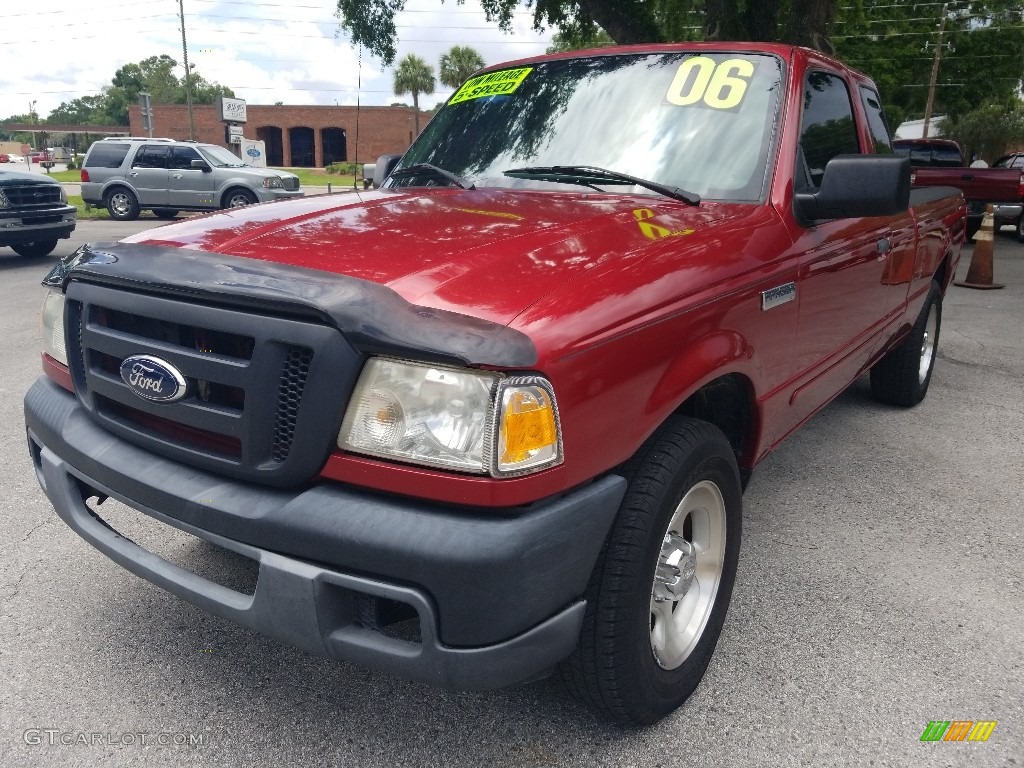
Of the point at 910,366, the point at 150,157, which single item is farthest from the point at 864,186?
the point at 150,157

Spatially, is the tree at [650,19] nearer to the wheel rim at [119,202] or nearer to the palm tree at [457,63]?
the wheel rim at [119,202]

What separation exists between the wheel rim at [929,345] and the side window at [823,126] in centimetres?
190

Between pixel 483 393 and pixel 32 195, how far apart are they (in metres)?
11.1

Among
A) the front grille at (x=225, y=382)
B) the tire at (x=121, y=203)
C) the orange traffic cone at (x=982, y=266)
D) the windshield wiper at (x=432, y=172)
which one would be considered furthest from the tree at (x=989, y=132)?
the front grille at (x=225, y=382)

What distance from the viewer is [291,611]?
1680mm

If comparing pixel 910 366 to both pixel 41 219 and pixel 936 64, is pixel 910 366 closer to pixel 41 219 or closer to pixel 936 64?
pixel 41 219

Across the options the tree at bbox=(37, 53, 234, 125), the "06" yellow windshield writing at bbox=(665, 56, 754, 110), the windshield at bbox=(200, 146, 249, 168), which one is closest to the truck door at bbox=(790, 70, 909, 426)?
the "06" yellow windshield writing at bbox=(665, 56, 754, 110)

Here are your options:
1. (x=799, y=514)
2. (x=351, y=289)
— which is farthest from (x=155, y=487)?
(x=799, y=514)

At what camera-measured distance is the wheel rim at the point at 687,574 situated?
2.13m

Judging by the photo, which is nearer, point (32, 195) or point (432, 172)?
point (432, 172)

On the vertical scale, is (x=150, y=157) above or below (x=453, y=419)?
below

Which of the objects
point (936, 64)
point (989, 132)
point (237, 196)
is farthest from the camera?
point (936, 64)

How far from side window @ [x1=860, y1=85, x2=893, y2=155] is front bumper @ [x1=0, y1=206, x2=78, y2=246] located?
10.2 meters

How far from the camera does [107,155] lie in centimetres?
1816
